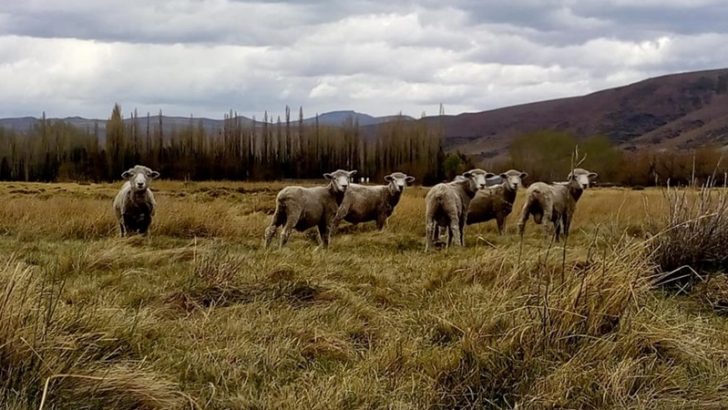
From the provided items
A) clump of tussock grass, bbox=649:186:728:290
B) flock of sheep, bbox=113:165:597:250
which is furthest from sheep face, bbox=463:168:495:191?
clump of tussock grass, bbox=649:186:728:290

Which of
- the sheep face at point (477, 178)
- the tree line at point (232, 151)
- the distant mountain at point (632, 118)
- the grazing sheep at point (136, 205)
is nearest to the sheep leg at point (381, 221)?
the sheep face at point (477, 178)

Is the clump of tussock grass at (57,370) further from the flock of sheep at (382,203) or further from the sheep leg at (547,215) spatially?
the sheep leg at (547,215)

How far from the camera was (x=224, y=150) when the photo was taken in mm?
58250

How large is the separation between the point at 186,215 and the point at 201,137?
1820 inches

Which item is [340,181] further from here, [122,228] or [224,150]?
[224,150]

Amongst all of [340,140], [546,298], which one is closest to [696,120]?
[340,140]

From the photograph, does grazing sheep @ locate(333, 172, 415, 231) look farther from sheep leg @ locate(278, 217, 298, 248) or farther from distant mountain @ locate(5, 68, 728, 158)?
distant mountain @ locate(5, 68, 728, 158)

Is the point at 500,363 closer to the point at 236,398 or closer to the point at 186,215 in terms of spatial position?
the point at 236,398

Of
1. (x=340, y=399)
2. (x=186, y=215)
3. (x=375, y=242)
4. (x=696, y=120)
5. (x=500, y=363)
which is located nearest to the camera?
(x=340, y=399)

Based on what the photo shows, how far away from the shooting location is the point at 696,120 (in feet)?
342

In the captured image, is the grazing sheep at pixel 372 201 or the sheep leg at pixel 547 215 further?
the grazing sheep at pixel 372 201

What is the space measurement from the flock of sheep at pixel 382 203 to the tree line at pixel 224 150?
37200 mm

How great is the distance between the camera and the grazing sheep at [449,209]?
12530 millimetres

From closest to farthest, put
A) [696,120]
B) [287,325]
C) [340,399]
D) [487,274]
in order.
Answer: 1. [340,399]
2. [287,325]
3. [487,274]
4. [696,120]
